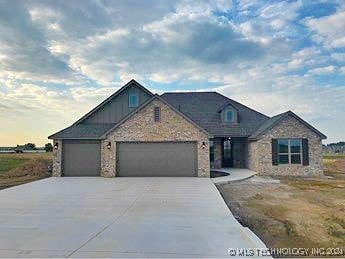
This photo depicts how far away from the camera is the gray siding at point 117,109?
68.8 ft

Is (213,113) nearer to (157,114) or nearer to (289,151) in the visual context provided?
(289,151)

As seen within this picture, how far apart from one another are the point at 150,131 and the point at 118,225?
11.3m

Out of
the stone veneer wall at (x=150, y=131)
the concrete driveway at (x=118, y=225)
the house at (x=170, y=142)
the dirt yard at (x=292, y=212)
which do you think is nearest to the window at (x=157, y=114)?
the house at (x=170, y=142)

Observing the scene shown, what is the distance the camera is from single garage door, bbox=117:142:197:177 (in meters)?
18.1

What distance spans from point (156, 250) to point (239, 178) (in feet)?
40.8

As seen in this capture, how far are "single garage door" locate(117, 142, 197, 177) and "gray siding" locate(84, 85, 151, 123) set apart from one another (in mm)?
3340

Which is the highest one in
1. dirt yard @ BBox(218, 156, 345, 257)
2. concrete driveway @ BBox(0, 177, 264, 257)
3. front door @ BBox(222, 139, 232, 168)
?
front door @ BBox(222, 139, 232, 168)

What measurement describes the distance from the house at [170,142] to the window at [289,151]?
7 cm

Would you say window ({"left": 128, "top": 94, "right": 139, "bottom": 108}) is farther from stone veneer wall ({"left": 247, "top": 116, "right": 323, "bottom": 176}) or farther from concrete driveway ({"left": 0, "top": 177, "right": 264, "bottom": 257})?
concrete driveway ({"left": 0, "top": 177, "right": 264, "bottom": 257})

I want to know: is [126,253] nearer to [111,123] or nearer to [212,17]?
[212,17]

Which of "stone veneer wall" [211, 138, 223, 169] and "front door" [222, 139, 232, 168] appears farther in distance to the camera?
"front door" [222, 139, 232, 168]

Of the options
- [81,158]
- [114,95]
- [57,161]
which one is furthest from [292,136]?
[57,161]

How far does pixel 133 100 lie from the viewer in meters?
21.0

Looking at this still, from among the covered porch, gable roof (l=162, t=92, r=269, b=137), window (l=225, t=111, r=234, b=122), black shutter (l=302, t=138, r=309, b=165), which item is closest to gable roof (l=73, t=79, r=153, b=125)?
gable roof (l=162, t=92, r=269, b=137)
